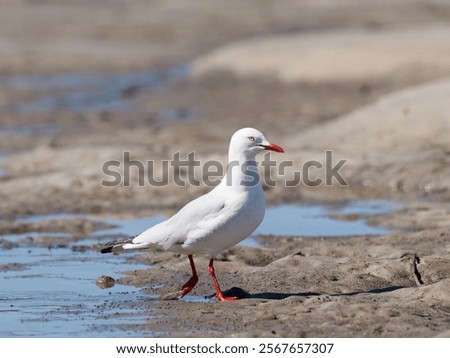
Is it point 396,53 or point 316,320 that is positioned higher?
point 396,53

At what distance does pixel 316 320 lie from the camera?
7738mm

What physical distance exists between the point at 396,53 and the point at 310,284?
17158 mm

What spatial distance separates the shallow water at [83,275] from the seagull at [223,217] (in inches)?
20.2

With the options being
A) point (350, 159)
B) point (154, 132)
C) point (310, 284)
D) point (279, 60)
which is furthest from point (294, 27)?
point (310, 284)

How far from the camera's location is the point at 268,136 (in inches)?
766

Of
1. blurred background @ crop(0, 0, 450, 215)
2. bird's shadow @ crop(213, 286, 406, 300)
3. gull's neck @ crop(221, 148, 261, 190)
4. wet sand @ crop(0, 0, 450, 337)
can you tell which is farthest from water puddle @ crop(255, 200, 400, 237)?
gull's neck @ crop(221, 148, 261, 190)

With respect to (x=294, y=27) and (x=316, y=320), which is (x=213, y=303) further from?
(x=294, y=27)

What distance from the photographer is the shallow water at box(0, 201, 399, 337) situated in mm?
8023

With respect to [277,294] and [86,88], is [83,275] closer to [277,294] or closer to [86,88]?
[277,294]

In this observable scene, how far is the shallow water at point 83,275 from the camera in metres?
8.02

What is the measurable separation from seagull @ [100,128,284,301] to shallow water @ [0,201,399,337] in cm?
51
